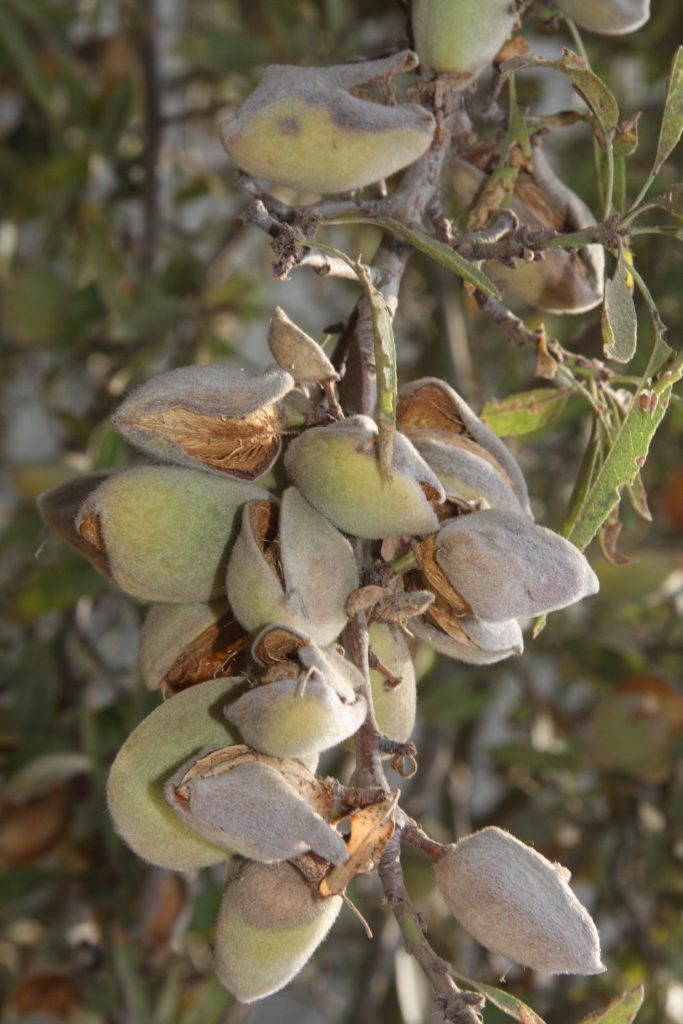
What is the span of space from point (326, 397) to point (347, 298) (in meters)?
1.48

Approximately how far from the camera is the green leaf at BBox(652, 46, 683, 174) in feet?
1.56

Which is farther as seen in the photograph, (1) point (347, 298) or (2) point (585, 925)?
(1) point (347, 298)

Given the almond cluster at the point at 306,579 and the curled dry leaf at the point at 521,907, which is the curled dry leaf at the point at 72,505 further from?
the curled dry leaf at the point at 521,907

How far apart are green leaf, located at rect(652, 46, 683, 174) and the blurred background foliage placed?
1.09 ft

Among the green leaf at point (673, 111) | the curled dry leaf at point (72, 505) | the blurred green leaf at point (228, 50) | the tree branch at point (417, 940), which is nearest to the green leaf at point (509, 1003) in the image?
the tree branch at point (417, 940)

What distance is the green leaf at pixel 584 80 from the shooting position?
489mm

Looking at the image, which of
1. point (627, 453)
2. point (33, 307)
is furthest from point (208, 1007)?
point (33, 307)

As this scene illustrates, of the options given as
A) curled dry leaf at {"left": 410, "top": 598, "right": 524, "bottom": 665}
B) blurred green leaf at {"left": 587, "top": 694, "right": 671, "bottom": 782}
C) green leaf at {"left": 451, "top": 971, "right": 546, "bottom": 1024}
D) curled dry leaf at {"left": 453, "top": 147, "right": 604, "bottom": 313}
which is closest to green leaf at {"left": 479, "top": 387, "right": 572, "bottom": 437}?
curled dry leaf at {"left": 453, "top": 147, "right": 604, "bottom": 313}

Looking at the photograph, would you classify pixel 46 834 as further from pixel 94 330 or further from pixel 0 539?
pixel 94 330

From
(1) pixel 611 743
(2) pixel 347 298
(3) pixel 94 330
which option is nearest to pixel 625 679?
(1) pixel 611 743

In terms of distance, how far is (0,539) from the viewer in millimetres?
1001

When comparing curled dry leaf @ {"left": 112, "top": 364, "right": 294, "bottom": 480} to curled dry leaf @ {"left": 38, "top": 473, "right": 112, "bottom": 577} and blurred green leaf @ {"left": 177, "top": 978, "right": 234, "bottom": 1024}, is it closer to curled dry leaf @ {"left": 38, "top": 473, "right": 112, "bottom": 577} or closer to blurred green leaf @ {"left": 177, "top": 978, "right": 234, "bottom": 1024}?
curled dry leaf @ {"left": 38, "top": 473, "right": 112, "bottom": 577}

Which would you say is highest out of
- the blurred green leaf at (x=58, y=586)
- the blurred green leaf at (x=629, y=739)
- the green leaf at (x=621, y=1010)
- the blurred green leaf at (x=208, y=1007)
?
the green leaf at (x=621, y=1010)

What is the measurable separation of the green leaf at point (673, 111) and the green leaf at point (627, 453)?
3.8 inches
